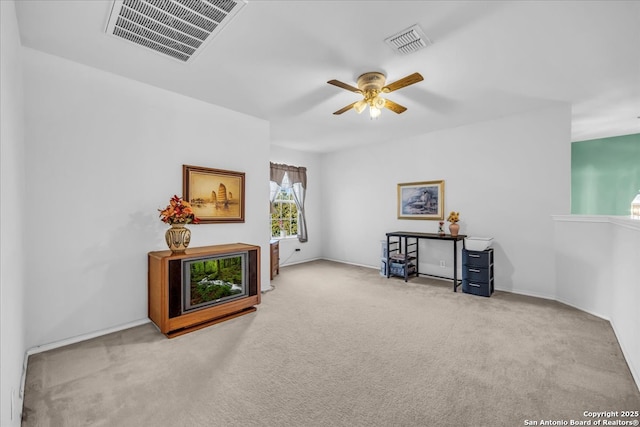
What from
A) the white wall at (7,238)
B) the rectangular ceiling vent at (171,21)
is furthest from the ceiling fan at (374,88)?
the white wall at (7,238)

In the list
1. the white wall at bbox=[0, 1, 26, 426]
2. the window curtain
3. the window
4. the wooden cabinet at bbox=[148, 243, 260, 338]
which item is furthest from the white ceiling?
the window

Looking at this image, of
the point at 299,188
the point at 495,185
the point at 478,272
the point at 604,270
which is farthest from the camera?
the point at 299,188

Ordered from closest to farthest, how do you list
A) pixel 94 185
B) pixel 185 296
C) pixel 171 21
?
pixel 171 21
pixel 94 185
pixel 185 296

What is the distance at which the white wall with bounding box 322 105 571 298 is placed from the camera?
3809 millimetres

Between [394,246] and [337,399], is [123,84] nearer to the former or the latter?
[337,399]

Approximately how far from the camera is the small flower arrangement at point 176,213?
291 cm

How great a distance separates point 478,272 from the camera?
3.98 metres

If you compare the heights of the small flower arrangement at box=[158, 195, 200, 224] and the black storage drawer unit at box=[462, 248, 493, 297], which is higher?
the small flower arrangement at box=[158, 195, 200, 224]

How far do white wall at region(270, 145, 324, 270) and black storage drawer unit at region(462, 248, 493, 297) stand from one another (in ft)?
11.6

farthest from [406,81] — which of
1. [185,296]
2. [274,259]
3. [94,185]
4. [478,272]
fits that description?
[274,259]

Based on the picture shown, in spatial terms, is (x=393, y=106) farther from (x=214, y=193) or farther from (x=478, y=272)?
(x=478, y=272)

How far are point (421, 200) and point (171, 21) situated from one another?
449 cm

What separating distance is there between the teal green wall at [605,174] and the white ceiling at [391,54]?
1740 millimetres

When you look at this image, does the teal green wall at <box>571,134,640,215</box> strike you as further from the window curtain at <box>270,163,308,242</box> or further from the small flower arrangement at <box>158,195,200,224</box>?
the small flower arrangement at <box>158,195,200,224</box>
